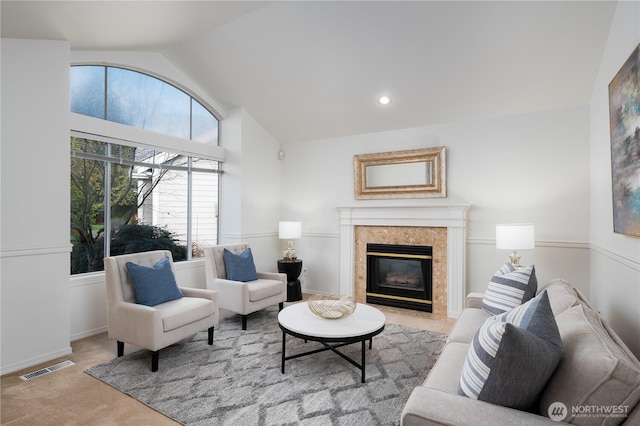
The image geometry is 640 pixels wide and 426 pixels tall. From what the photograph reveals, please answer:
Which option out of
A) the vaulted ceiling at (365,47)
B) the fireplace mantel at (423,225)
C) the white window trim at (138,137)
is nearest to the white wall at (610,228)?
the vaulted ceiling at (365,47)

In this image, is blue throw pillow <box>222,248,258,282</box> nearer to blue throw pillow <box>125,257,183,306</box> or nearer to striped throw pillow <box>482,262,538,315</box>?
blue throw pillow <box>125,257,183,306</box>

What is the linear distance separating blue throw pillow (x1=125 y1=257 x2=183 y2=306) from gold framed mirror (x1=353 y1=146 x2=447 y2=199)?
2.77 m

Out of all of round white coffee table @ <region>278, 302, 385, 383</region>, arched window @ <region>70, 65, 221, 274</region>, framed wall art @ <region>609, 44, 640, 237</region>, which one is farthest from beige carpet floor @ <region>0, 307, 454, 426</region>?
framed wall art @ <region>609, 44, 640, 237</region>

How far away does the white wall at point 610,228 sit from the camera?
218 centimetres

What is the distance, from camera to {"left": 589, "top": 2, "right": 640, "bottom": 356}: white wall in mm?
2176

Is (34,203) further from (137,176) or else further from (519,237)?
(519,237)

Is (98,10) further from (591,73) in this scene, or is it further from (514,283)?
(591,73)

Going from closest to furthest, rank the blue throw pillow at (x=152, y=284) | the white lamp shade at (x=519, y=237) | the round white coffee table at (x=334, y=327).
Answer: the round white coffee table at (x=334, y=327) → the blue throw pillow at (x=152, y=284) → the white lamp shade at (x=519, y=237)

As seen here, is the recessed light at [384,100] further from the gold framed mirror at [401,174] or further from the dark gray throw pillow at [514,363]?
the dark gray throw pillow at [514,363]

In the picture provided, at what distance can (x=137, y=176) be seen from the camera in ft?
13.1

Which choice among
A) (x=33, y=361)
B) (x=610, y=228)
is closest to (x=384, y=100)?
(x=610, y=228)

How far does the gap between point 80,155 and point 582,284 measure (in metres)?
5.44

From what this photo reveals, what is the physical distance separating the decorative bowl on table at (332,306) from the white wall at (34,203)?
7.32 ft

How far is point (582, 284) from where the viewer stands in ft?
11.8
